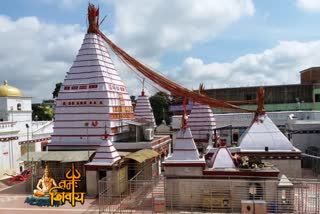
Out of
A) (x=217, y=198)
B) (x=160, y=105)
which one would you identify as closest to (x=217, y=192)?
(x=217, y=198)

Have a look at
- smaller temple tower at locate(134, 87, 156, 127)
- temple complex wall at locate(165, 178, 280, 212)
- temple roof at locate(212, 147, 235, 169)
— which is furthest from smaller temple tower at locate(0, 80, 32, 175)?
temple roof at locate(212, 147, 235, 169)

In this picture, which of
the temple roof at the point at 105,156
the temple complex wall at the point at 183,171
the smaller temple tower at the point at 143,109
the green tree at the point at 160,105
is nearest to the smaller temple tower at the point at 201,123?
the smaller temple tower at the point at 143,109

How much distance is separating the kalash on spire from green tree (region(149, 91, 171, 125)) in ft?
132

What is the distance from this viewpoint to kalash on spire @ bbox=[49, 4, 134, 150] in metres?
24.6

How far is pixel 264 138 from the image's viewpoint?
2111 centimetres

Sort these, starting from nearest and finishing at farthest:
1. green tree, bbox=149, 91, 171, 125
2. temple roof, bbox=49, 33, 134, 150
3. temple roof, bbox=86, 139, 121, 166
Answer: temple roof, bbox=86, 139, 121, 166, temple roof, bbox=49, 33, 134, 150, green tree, bbox=149, 91, 171, 125

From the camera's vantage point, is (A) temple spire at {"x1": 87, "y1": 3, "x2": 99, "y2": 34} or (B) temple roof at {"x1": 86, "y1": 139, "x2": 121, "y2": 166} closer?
(B) temple roof at {"x1": 86, "y1": 139, "x2": 121, "y2": 166}

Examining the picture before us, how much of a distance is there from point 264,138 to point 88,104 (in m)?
12.4

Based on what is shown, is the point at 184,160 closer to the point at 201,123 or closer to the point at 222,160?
the point at 222,160

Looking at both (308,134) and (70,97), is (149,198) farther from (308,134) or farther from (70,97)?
(308,134)

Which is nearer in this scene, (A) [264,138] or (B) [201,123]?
(A) [264,138]

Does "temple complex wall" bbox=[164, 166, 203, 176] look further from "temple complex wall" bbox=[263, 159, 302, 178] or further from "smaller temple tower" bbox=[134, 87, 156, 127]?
"smaller temple tower" bbox=[134, 87, 156, 127]

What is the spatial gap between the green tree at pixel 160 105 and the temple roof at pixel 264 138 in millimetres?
45933

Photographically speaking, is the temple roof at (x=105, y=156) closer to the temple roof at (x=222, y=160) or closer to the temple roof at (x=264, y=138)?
the temple roof at (x=222, y=160)
